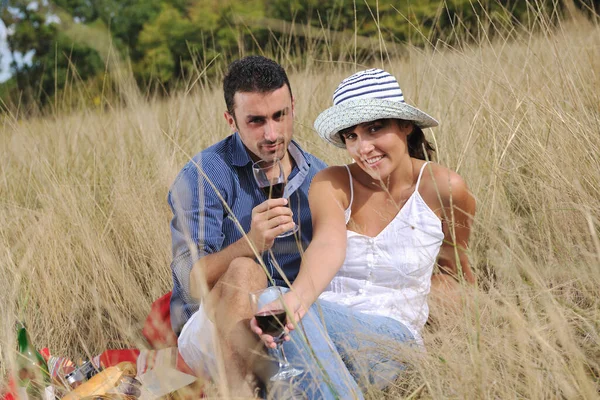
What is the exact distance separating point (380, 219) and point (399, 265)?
0.70 ft

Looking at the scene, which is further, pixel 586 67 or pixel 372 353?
pixel 586 67

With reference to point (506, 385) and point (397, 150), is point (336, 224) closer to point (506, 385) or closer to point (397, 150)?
point (397, 150)

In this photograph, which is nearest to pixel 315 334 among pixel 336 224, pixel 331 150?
pixel 336 224

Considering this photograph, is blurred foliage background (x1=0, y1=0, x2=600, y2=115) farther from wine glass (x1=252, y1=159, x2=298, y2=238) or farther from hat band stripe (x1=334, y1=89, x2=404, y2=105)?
hat band stripe (x1=334, y1=89, x2=404, y2=105)

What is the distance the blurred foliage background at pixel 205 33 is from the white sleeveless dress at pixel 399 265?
1202mm

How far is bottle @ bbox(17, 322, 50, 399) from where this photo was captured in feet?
8.08

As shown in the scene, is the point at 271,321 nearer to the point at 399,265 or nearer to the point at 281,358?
the point at 281,358

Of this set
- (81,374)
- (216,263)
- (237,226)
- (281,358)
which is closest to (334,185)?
(237,226)

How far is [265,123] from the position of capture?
2.80 meters

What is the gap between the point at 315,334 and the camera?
2.16 m

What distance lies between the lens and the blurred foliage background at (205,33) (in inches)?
175

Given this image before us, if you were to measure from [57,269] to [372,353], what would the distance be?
1890 mm

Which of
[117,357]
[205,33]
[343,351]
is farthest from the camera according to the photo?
[205,33]

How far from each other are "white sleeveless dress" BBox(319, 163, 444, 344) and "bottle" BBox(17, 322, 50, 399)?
1.18m
